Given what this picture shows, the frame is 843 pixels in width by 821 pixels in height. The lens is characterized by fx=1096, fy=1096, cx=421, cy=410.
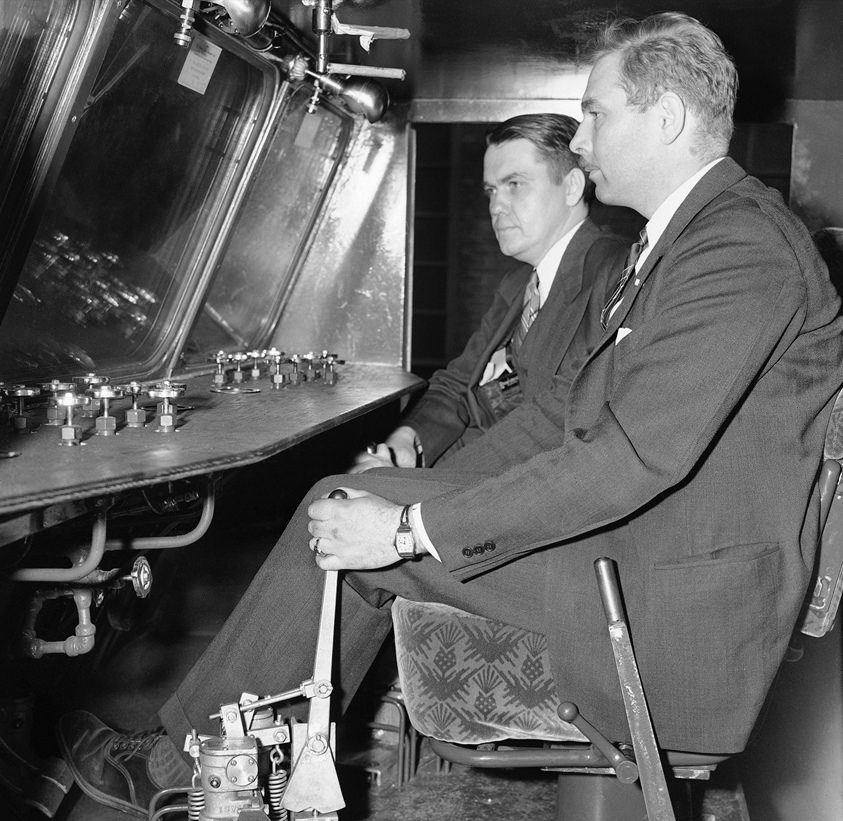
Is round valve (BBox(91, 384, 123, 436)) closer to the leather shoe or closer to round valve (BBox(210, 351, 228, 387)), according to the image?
the leather shoe

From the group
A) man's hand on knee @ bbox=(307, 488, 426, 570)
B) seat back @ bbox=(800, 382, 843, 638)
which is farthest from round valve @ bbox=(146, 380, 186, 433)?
seat back @ bbox=(800, 382, 843, 638)

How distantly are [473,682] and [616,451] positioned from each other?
1.54 ft

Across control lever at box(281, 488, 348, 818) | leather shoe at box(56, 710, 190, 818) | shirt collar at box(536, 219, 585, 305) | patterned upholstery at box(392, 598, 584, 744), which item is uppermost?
shirt collar at box(536, 219, 585, 305)

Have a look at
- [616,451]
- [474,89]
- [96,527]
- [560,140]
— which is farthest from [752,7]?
[96,527]

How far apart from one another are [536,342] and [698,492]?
142 centimetres

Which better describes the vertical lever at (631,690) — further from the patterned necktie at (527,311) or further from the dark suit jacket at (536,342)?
the patterned necktie at (527,311)

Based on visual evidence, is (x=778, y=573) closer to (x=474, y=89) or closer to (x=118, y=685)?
(x=118, y=685)

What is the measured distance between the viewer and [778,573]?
1.71 m

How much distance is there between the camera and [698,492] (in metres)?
1.75

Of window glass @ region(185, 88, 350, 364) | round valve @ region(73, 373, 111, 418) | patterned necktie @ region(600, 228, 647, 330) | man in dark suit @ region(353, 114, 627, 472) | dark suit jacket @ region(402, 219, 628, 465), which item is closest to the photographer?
patterned necktie @ region(600, 228, 647, 330)

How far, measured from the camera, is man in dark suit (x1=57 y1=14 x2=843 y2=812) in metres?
1.68

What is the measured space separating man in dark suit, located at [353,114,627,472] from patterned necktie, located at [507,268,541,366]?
23mm

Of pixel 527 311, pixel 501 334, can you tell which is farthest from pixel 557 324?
pixel 501 334

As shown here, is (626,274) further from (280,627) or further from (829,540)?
(280,627)
